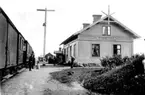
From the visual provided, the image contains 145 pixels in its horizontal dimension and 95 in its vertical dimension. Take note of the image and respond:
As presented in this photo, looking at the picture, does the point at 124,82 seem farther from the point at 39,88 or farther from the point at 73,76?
the point at 73,76

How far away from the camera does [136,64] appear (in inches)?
405

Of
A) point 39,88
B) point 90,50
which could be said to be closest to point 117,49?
point 90,50

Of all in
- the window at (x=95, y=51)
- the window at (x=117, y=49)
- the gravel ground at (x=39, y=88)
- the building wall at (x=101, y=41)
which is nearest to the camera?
the gravel ground at (x=39, y=88)

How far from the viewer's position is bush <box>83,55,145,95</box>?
838 cm

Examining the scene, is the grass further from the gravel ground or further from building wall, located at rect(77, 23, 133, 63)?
building wall, located at rect(77, 23, 133, 63)

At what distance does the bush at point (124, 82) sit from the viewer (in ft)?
27.5

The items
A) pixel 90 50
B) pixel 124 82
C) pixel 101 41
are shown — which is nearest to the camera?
pixel 124 82

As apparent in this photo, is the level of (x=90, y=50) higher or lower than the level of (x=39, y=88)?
higher

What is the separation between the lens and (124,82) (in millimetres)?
9297

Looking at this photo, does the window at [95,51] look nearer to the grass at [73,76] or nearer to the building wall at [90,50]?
the building wall at [90,50]

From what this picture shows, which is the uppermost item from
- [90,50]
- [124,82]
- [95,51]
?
[90,50]

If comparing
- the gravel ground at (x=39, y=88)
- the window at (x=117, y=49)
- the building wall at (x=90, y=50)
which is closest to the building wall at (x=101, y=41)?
the building wall at (x=90, y=50)

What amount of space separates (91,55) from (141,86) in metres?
24.0

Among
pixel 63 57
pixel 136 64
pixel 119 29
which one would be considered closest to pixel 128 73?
pixel 136 64
